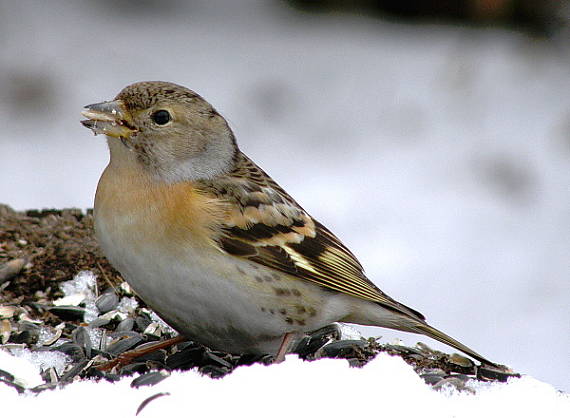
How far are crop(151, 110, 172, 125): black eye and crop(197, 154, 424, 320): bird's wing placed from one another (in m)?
0.25

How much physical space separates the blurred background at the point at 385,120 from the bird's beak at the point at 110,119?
2475 mm

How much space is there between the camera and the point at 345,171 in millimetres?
7484

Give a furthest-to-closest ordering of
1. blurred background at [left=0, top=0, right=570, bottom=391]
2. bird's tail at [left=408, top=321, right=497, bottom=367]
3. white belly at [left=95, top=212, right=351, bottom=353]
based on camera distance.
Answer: blurred background at [left=0, top=0, right=570, bottom=391], bird's tail at [left=408, top=321, right=497, bottom=367], white belly at [left=95, top=212, right=351, bottom=353]

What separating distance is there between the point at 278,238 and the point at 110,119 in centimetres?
67

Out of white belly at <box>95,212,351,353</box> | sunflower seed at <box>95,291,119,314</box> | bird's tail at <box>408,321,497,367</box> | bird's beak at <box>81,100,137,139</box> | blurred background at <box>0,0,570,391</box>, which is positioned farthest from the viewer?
blurred background at <box>0,0,570,391</box>

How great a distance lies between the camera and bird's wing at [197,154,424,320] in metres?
3.37

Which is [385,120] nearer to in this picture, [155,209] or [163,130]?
[163,130]

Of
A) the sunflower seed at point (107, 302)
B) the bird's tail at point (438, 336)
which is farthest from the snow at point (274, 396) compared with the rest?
the sunflower seed at point (107, 302)

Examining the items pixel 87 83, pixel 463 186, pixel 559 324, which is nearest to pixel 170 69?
pixel 87 83

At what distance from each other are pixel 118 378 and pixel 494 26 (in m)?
6.62

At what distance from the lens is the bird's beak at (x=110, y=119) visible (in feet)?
11.0

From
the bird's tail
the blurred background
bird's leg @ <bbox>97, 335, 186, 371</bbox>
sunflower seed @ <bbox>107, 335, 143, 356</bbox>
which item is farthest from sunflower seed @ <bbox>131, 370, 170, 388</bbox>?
the blurred background

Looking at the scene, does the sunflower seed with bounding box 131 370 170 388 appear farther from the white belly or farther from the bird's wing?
the bird's wing

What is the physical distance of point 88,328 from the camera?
12.4ft
